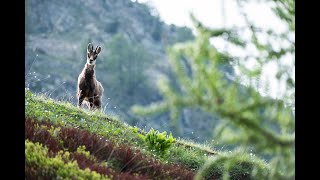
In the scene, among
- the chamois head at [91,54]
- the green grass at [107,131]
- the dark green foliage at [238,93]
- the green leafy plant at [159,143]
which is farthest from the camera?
the chamois head at [91,54]

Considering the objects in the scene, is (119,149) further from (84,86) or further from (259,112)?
(84,86)

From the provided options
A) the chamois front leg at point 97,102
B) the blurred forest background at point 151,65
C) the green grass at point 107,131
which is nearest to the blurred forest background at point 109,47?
the blurred forest background at point 151,65

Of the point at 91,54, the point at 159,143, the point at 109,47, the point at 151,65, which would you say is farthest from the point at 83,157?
the point at 151,65

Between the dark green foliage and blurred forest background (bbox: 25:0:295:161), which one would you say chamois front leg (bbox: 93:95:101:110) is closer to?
blurred forest background (bbox: 25:0:295:161)

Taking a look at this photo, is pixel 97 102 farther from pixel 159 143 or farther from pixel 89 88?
pixel 159 143

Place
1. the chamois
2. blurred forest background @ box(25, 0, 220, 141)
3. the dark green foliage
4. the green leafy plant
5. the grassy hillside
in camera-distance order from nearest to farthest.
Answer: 1. the dark green foliage
2. the grassy hillside
3. the green leafy plant
4. the chamois
5. blurred forest background @ box(25, 0, 220, 141)

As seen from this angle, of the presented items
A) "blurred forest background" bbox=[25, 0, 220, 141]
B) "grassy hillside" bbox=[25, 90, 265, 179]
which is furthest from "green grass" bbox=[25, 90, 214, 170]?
"blurred forest background" bbox=[25, 0, 220, 141]

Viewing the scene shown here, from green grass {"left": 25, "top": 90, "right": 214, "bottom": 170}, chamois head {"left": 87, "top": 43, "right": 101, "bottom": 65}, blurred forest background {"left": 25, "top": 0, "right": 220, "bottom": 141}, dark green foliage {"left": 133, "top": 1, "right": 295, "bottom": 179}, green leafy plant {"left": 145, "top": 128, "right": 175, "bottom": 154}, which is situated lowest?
dark green foliage {"left": 133, "top": 1, "right": 295, "bottom": 179}


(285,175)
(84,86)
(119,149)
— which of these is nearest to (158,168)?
(119,149)

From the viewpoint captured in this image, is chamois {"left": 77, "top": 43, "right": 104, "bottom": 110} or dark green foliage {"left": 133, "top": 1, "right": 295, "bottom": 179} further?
chamois {"left": 77, "top": 43, "right": 104, "bottom": 110}

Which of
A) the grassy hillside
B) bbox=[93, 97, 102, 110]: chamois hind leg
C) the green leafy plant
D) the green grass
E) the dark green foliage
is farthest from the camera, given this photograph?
bbox=[93, 97, 102, 110]: chamois hind leg

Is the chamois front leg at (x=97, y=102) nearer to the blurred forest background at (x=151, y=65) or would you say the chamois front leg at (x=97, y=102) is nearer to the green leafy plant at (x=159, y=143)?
the blurred forest background at (x=151, y=65)
